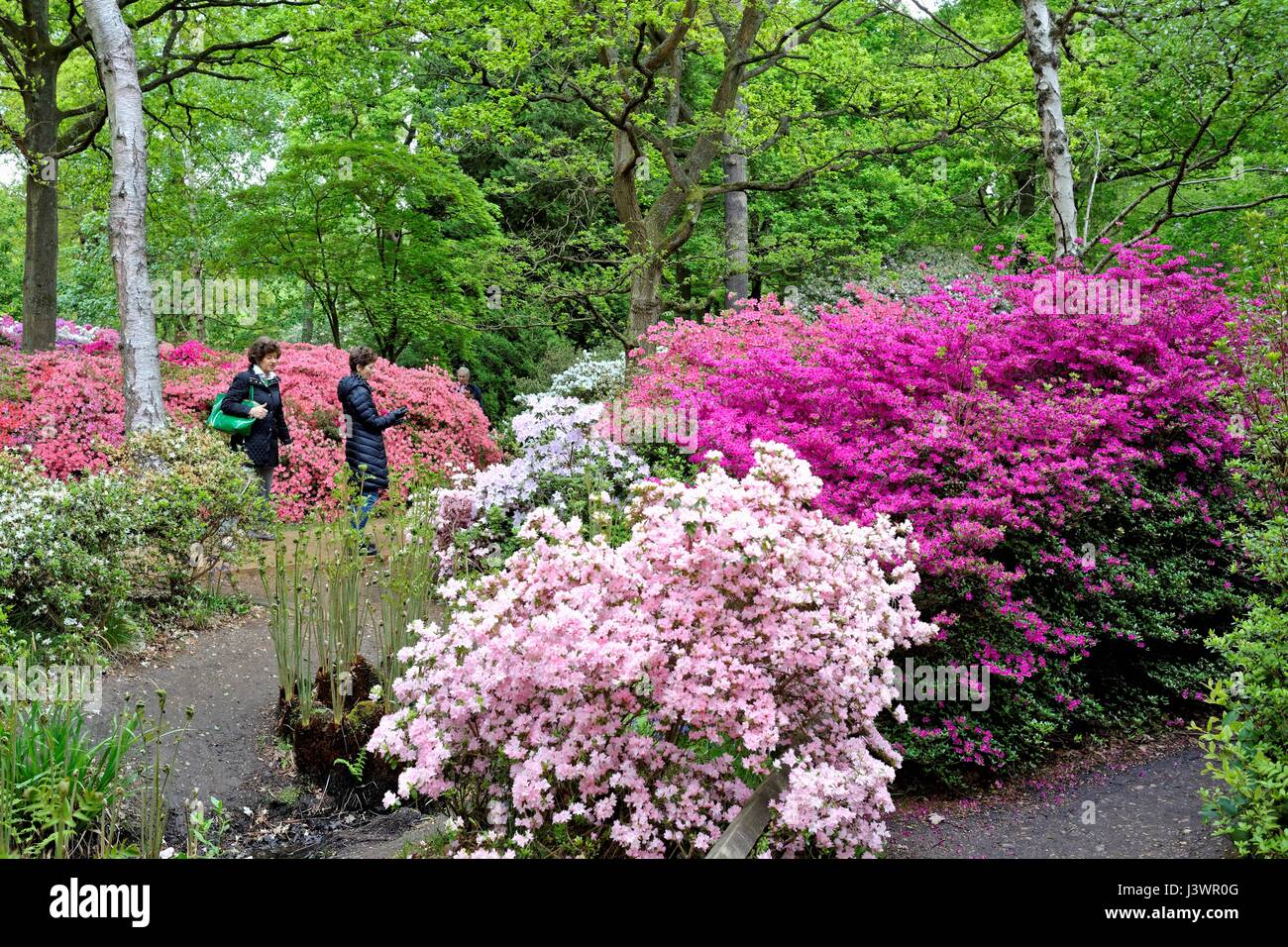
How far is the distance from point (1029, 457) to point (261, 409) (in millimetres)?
5826

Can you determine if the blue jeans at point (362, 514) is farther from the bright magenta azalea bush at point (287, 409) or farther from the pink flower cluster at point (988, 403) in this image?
the pink flower cluster at point (988, 403)

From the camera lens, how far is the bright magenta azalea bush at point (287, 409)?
31.3 feet

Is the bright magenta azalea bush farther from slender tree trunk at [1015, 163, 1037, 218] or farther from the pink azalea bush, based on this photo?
slender tree trunk at [1015, 163, 1037, 218]

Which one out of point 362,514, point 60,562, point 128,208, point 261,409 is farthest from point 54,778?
point 128,208

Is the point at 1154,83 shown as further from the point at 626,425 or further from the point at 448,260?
the point at 448,260

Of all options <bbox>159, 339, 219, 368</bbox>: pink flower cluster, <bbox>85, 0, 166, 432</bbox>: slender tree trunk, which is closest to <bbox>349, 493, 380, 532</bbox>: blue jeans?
<bbox>85, 0, 166, 432</bbox>: slender tree trunk

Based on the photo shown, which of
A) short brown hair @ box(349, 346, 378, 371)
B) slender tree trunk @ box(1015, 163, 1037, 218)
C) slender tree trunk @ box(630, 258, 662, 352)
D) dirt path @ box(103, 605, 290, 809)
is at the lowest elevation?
dirt path @ box(103, 605, 290, 809)

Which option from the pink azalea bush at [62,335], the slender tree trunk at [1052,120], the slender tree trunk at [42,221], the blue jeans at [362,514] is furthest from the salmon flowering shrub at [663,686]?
the pink azalea bush at [62,335]

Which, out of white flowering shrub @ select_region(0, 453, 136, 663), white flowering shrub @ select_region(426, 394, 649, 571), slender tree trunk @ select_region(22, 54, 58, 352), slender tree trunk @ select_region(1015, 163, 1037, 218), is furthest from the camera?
slender tree trunk @ select_region(1015, 163, 1037, 218)

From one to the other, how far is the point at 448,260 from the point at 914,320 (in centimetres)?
1150

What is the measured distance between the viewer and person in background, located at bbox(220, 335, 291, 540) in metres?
8.30

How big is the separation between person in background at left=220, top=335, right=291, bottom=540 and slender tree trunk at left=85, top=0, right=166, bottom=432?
598 millimetres

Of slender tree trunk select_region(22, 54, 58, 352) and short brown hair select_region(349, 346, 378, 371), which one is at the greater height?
slender tree trunk select_region(22, 54, 58, 352)

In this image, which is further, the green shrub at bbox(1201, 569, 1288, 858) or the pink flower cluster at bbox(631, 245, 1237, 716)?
the pink flower cluster at bbox(631, 245, 1237, 716)
